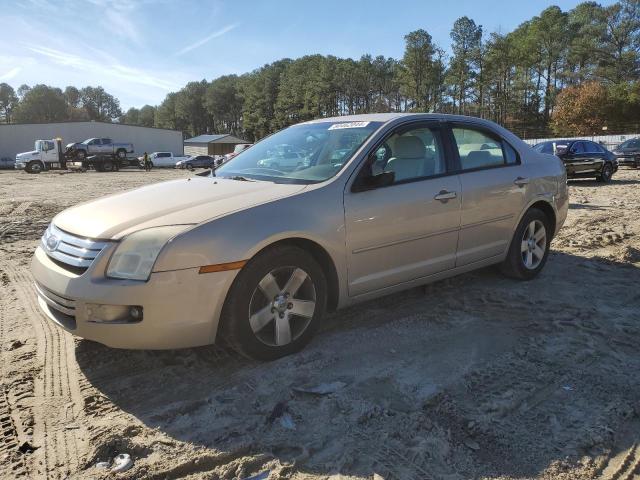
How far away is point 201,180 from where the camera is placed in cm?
429

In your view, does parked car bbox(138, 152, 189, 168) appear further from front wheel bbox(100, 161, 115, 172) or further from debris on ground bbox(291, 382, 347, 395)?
debris on ground bbox(291, 382, 347, 395)

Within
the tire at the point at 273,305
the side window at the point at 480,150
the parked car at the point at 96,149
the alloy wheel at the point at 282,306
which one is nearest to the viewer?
the tire at the point at 273,305

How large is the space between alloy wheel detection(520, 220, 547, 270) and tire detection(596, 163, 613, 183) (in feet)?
45.2

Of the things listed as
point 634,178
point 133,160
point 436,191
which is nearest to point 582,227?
point 436,191

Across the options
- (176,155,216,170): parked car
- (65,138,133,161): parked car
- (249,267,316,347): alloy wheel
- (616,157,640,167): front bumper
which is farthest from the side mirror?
(176,155,216,170): parked car

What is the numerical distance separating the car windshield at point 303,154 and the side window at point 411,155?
20 cm

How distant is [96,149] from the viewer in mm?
40094

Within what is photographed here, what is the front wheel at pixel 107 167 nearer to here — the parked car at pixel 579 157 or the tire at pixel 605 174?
the parked car at pixel 579 157

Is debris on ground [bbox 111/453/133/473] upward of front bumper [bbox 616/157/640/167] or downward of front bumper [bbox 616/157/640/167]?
downward

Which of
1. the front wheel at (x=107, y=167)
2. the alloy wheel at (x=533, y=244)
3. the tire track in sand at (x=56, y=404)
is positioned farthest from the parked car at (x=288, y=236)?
the front wheel at (x=107, y=167)

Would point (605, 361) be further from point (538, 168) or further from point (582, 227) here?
point (582, 227)

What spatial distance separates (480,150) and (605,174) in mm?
14783

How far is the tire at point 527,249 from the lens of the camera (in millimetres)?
5164

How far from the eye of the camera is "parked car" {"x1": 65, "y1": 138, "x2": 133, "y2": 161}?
39.2 meters
